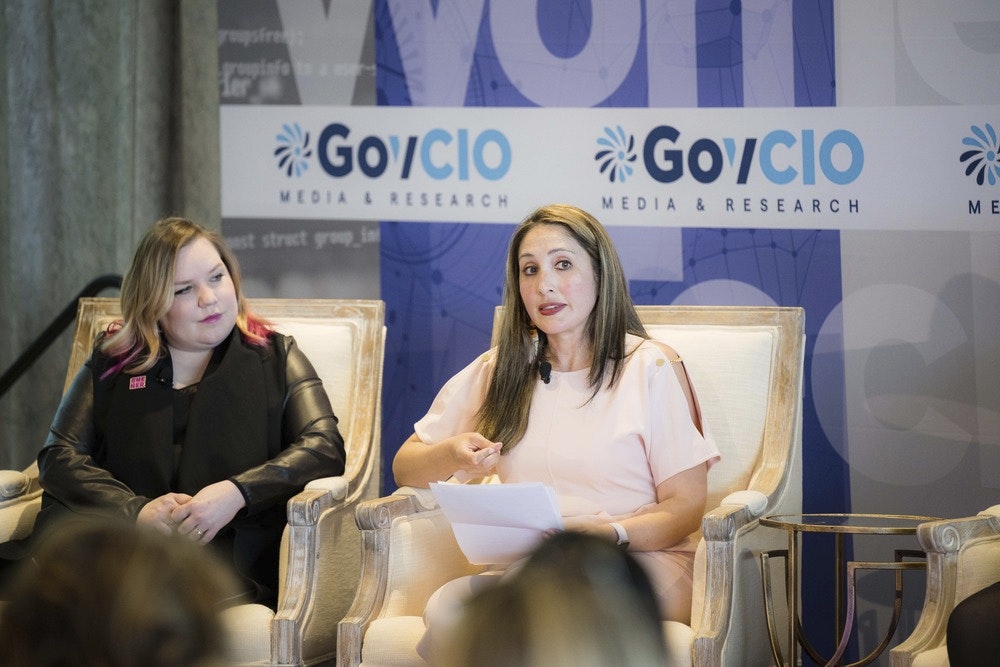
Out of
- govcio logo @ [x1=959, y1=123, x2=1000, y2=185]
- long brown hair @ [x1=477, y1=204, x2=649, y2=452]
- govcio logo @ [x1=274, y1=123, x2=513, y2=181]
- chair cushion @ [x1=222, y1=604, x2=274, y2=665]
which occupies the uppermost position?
govcio logo @ [x1=274, y1=123, x2=513, y2=181]

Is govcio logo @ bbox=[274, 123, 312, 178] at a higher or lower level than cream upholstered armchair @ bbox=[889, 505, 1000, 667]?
higher

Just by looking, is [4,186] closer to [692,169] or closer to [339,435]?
[339,435]

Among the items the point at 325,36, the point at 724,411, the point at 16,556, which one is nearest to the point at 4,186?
the point at 325,36

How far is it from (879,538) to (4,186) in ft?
10.8

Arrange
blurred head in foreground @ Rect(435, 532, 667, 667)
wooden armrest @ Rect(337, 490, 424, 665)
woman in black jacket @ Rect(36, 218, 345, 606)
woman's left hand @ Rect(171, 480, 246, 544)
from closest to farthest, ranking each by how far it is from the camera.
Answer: blurred head in foreground @ Rect(435, 532, 667, 667) → wooden armrest @ Rect(337, 490, 424, 665) → woman's left hand @ Rect(171, 480, 246, 544) → woman in black jacket @ Rect(36, 218, 345, 606)

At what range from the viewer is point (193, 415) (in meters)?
3.03

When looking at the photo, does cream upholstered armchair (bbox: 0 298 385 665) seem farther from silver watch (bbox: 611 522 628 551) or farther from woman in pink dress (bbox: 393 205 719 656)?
silver watch (bbox: 611 522 628 551)

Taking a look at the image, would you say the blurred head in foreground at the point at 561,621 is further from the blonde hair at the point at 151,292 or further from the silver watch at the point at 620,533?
the blonde hair at the point at 151,292

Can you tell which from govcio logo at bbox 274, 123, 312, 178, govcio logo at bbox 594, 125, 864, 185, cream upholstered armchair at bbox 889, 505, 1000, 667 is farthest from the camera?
govcio logo at bbox 274, 123, 312, 178

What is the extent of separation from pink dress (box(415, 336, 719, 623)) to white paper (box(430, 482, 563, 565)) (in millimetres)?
246

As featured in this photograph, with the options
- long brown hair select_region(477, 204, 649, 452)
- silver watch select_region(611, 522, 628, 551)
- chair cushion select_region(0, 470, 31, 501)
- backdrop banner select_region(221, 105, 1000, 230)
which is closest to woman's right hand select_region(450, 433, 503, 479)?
long brown hair select_region(477, 204, 649, 452)

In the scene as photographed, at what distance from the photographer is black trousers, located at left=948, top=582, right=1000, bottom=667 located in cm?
215

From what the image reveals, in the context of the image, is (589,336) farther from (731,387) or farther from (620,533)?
(620,533)

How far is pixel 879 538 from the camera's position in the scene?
372cm
